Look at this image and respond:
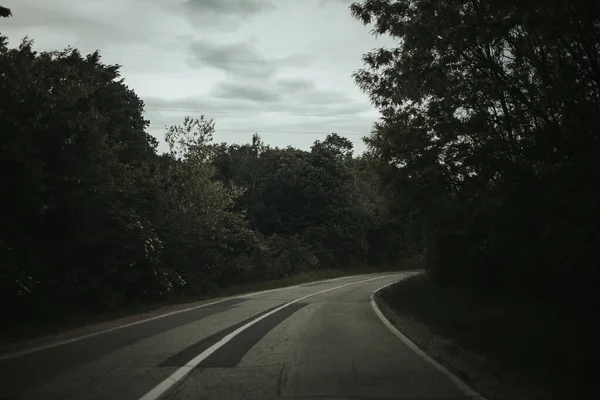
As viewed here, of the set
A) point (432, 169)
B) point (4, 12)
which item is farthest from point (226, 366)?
point (432, 169)

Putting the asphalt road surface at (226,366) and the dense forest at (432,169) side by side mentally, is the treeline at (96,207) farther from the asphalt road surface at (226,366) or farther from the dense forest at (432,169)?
the asphalt road surface at (226,366)

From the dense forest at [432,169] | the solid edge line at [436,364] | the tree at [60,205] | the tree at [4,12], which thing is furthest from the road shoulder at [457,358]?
the tree at [4,12]

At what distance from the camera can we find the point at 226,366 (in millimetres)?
8523

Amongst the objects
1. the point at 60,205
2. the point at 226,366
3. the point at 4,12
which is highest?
the point at 4,12

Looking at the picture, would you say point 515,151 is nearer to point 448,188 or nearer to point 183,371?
point 448,188

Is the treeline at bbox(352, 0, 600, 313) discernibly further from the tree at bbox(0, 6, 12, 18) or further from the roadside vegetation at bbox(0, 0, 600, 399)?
the tree at bbox(0, 6, 12, 18)

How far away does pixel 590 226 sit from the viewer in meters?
9.64

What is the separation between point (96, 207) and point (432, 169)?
1129 centimetres

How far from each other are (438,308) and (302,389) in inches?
463

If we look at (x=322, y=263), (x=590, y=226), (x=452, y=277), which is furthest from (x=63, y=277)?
(x=322, y=263)

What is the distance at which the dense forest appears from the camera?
10383 mm

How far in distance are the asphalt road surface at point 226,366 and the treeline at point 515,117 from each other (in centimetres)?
399

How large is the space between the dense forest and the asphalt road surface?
145 inches

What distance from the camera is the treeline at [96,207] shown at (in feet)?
45.3
